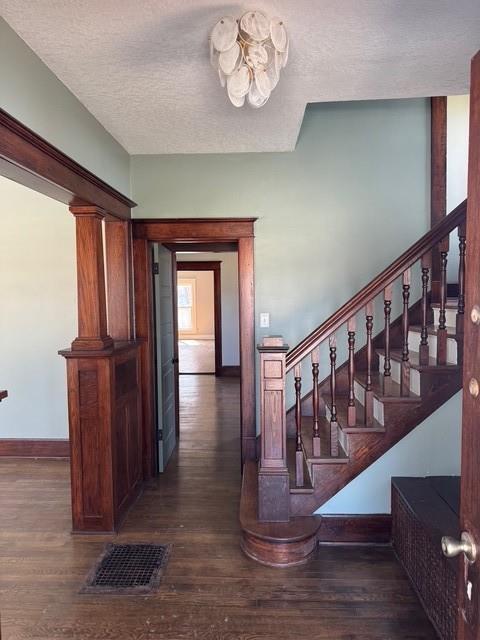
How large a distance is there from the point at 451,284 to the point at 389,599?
2.48 m

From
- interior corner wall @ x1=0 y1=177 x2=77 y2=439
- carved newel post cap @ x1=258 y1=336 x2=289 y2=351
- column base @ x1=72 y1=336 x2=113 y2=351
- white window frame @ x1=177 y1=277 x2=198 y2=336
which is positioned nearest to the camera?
carved newel post cap @ x1=258 y1=336 x2=289 y2=351

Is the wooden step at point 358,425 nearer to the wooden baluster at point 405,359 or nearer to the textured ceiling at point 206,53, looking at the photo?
the wooden baluster at point 405,359

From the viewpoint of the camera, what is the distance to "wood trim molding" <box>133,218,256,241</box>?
3328mm

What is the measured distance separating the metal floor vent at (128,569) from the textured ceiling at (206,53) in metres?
2.62

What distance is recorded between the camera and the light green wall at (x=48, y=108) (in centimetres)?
173

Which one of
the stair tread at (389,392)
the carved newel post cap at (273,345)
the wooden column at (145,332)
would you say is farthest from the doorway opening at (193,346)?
the stair tread at (389,392)

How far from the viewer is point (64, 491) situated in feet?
10.7

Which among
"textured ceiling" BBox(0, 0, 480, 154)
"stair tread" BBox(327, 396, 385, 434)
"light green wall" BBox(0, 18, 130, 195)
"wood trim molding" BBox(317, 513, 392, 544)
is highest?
"textured ceiling" BBox(0, 0, 480, 154)

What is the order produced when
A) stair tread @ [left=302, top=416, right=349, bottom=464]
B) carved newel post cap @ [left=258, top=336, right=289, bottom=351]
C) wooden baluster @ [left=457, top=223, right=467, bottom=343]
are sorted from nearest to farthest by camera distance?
wooden baluster @ [left=457, top=223, right=467, bottom=343] → carved newel post cap @ [left=258, top=336, right=289, bottom=351] → stair tread @ [left=302, top=416, right=349, bottom=464]

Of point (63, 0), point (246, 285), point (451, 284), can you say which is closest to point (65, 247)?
point (246, 285)

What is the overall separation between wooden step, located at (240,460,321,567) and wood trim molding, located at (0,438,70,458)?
230cm

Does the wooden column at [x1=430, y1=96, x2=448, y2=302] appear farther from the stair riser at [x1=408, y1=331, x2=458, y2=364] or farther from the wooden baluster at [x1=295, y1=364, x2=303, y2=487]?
the wooden baluster at [x1=295, y1=364, x2=303, y2=487]

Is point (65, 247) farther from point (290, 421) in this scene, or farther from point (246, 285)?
point (290, 421)

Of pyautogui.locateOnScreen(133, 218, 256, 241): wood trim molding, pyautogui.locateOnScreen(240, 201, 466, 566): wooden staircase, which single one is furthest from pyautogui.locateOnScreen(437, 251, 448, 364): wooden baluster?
pyautogui.locateOnScreen(133, 218, 256, 241): wood trim molding
